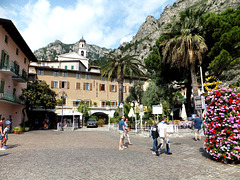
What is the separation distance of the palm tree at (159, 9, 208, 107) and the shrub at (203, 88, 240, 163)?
1247 cm

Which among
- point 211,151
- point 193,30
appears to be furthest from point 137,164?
point 193,30

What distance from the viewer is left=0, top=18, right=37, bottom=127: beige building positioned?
19.3 m

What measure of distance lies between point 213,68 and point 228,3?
3062 inches

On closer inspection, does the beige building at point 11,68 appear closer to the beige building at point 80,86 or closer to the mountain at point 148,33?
the beige building at point 80,86

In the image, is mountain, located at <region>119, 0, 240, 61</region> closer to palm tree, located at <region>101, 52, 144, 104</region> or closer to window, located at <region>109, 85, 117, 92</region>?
window, located at <region>109, 85, 117, 92</region>

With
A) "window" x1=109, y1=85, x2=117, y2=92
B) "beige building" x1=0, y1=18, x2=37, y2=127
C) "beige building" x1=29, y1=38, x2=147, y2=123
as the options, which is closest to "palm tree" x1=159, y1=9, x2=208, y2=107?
"beige building" x1=29, y1=38, x2=147, y2=123

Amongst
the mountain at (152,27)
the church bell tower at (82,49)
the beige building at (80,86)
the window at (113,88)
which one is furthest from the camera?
the mountain at (152,27)

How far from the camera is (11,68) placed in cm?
2059

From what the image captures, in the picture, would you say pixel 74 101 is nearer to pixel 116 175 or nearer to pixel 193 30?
pixel 193 30

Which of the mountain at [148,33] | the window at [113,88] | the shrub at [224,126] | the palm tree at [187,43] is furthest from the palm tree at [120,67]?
the mountain at [148,33]

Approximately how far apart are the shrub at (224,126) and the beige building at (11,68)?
63.5 ft

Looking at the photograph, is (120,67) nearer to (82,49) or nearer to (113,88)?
(113,88)

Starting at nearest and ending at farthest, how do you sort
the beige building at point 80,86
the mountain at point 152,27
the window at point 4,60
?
the window at point 4,60
the beige building at point 80,86
the mountain at point 152,27

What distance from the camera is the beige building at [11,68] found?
19312 mm
